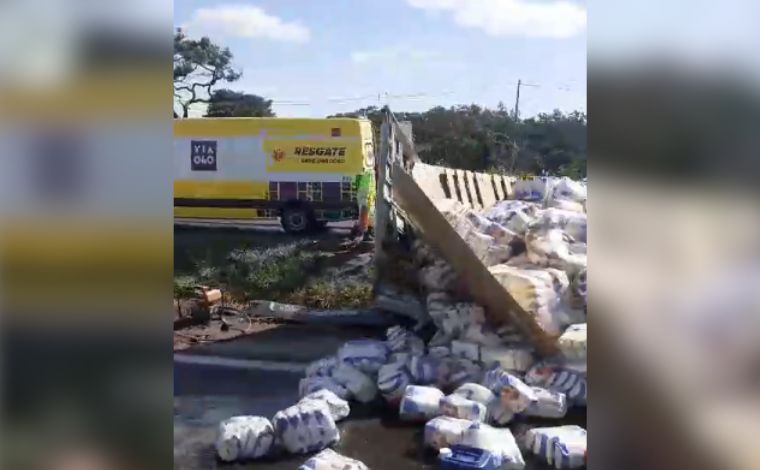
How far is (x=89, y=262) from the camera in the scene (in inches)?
58.8

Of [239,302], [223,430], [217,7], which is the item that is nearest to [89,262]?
[217,7]

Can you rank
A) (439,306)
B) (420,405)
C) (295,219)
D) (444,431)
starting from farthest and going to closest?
(295,219) < (439,306) < (420,405) < (444,431)

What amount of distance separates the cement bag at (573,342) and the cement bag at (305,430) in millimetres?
835

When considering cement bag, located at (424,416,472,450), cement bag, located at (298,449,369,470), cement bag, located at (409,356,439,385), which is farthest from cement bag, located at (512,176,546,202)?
cement bag, located at (298,449,369,470)

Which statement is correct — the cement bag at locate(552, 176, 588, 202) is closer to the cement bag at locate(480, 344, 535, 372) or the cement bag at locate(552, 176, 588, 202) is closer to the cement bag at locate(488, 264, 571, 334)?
the cement bag at locate(488, 264, 571, 334)

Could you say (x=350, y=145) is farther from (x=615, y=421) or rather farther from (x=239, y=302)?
(x=615, y=421)

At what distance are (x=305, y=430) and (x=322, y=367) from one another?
0.56 metres

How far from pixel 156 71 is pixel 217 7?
1066 millimetres

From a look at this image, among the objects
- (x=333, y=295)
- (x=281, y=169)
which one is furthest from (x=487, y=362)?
(x=281, y=169)

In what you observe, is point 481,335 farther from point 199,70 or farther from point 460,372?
point 199,70

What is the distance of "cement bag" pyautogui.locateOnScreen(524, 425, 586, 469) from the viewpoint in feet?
8.32

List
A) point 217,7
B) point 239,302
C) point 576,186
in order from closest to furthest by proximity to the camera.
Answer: point 217,7 < point 576,186 < point 239,302

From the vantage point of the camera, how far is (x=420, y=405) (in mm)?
2967

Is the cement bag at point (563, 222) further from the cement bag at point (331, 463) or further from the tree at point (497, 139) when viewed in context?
the cement bag at point (331, 463)
